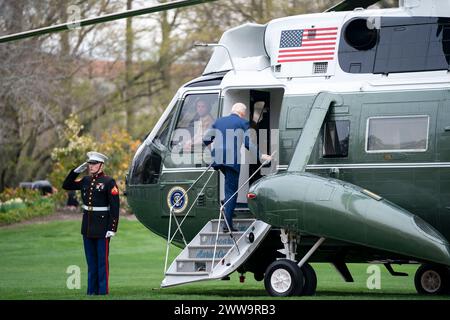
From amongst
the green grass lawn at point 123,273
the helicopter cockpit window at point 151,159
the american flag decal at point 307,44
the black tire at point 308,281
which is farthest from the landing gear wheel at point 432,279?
the helicopter cockpit window at point 151,159

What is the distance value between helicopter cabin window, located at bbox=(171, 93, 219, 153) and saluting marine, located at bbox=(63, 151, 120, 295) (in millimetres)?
1391

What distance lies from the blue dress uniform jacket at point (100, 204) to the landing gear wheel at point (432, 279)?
4745 mm

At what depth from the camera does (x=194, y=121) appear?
53.0ft

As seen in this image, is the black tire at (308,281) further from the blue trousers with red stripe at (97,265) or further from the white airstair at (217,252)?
the blue trousers with red stripe at (97,265)

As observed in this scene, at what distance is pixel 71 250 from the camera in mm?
28047

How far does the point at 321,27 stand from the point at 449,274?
427 cm

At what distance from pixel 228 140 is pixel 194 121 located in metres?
1.38

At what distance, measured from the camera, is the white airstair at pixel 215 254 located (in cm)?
1471

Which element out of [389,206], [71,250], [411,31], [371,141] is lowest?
[71,250]

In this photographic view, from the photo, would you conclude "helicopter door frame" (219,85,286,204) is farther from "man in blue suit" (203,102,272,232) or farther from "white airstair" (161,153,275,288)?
"white airstair" (161,153,275,288)

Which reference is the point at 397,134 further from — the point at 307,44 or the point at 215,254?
the point at 215,254
